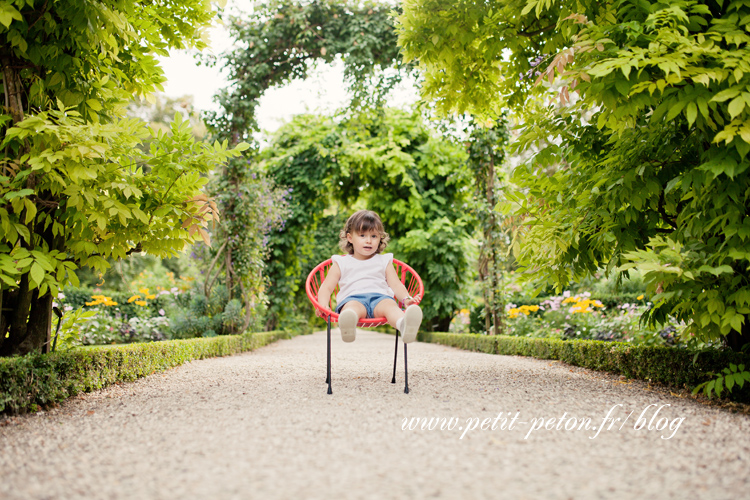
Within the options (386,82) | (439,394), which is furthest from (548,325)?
(386,82)

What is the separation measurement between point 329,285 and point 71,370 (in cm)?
170

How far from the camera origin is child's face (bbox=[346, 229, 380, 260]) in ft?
11.6

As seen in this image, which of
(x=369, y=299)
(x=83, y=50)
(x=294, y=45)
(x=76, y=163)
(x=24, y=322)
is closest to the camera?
(x=76, y=163)

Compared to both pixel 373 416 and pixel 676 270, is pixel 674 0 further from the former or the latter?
pixel 373 416

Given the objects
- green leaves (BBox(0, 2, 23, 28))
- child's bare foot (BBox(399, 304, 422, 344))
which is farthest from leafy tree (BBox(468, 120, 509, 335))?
green leaves (BBox(0, 2, 23, 28))

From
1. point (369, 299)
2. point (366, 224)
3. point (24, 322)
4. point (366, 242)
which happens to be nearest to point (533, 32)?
point (366, 224)

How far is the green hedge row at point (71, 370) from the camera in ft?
8.48

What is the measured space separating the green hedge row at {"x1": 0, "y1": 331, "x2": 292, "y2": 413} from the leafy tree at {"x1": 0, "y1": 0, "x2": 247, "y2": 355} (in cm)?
34

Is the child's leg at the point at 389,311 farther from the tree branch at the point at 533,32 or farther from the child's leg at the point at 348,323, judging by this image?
the tree branch at the point at 533,32

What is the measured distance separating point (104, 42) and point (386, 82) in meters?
5.13

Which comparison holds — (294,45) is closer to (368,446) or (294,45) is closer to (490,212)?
(490,212)

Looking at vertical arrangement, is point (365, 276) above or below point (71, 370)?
above

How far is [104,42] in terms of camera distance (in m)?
2.97

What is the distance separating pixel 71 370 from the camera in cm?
300
